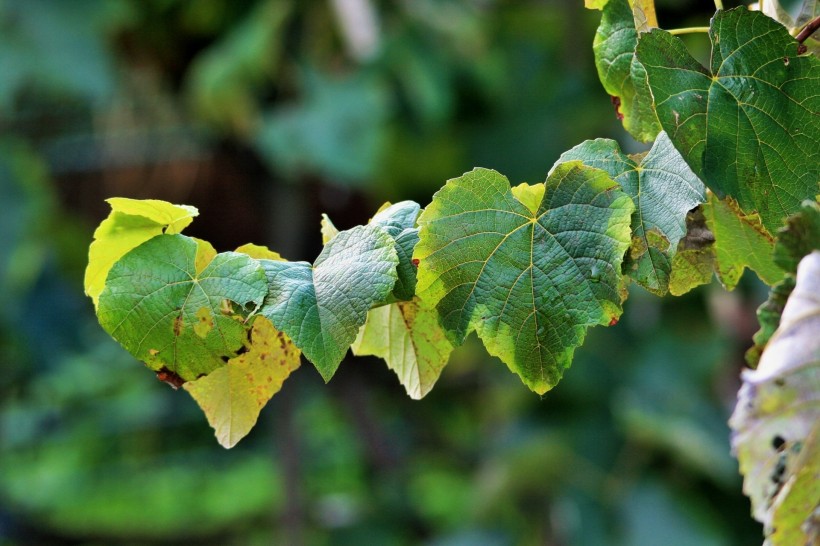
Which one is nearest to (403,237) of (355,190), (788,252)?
(788,252)

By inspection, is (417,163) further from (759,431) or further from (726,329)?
(759,431)

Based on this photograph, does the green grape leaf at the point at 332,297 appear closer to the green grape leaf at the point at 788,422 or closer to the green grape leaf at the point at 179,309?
the green grape leaf at the point at 179,309

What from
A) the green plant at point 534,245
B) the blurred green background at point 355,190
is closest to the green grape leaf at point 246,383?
the green plant at point 534,245

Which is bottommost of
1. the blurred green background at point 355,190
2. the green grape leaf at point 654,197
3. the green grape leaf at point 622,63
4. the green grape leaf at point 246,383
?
the blurred green background at point 355,190

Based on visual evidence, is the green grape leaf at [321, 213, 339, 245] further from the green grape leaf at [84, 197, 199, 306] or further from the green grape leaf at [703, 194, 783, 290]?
the green grape leaf at [703, 194, 783, 290]

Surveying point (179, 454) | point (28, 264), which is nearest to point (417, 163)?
point (28, 264)

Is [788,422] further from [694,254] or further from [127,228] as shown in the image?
[127,228]
